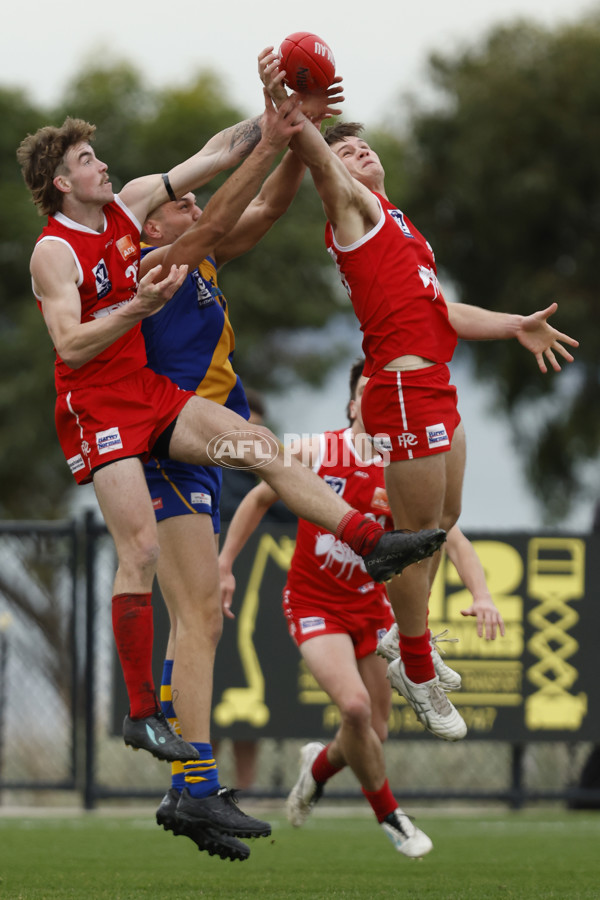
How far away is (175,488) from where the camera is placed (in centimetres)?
589

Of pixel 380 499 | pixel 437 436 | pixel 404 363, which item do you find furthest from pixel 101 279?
pixel 380 499

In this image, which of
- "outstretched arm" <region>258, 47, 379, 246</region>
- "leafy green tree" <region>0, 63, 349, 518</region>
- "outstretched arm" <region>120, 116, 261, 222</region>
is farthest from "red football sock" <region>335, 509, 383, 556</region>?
"leafy green tree" <region>0, 63, 349, 518</region>

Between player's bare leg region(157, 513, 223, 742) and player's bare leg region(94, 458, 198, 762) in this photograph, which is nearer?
player's bare leg region(94, 458, 198, 762)

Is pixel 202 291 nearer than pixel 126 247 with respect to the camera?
No

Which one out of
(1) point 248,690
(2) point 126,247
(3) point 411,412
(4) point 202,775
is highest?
(2) point 126,247

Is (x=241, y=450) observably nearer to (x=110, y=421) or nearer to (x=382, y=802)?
(x=110, y=421)

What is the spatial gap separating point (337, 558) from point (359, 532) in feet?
6.23

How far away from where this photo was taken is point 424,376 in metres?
5.71

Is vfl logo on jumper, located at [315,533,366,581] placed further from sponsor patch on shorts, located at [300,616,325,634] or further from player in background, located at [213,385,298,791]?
player in background, located at [213,385,298,791]

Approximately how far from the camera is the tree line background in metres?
22.0

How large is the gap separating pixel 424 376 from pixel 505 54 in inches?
911

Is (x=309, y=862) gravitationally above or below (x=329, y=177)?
below

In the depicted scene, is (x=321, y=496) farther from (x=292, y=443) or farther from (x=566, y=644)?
(x=566, y=644)

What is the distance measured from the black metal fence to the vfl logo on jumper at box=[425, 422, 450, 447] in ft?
13.4
